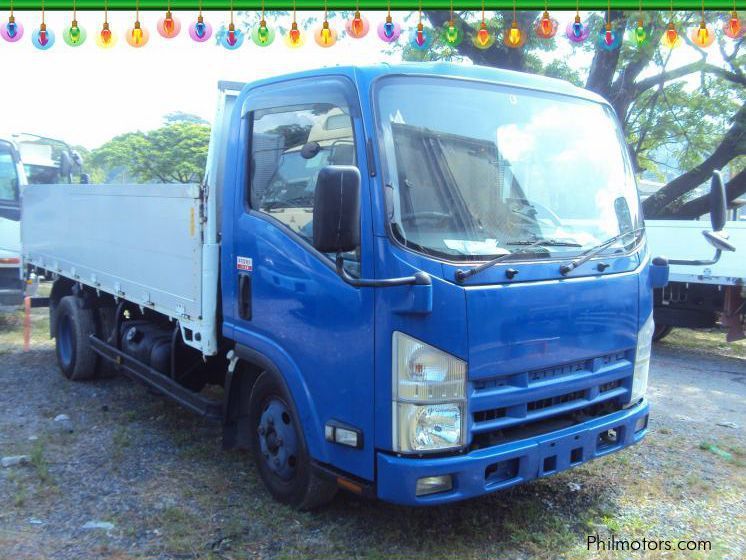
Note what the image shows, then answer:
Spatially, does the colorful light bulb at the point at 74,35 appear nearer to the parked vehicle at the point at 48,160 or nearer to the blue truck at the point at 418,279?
the blue truck at the point at 418,279

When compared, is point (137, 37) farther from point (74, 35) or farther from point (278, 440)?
point (278, 440)

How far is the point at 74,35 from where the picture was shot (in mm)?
6184

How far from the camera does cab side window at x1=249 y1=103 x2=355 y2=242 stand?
142 inches

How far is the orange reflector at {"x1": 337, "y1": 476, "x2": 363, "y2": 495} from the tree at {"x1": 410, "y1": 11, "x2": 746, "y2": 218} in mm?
11511

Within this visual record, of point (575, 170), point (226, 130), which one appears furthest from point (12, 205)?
point (575, 170)

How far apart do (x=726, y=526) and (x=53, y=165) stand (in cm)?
1252

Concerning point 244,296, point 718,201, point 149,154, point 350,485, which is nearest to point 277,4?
point 244,296

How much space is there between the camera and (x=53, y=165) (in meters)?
13.0

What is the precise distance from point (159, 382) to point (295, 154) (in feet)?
7.66

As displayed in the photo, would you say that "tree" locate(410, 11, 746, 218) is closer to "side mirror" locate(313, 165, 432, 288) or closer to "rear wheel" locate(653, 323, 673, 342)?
"rear wheel" locate(653, 323, 673, 342)

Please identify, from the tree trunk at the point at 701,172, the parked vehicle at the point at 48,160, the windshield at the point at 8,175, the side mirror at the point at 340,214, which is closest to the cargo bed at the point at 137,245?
the side mirror at the point at 340,214

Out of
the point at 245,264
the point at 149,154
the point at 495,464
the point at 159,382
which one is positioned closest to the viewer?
the point at 495,464

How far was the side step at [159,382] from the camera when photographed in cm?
464

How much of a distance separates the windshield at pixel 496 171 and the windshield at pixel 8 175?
369 inches
